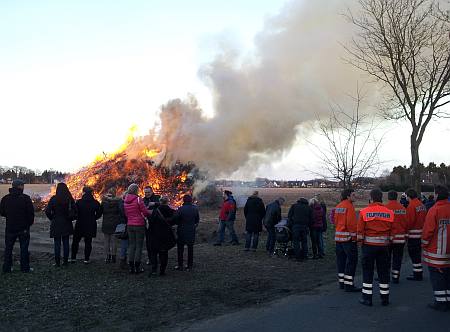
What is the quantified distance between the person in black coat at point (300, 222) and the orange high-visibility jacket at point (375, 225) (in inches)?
168

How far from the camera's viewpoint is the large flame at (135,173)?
26562 millimetres

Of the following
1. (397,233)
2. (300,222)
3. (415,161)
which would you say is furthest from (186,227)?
(415,161)

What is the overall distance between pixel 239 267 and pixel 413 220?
13.3 feet

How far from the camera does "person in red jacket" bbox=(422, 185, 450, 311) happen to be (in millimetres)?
6820

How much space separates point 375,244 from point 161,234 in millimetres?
4228

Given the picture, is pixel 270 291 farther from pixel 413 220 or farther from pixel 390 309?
pixel 413 220

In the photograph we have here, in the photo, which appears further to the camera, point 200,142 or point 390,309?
point 200,142

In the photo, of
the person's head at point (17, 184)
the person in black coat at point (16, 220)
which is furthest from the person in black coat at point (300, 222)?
the person's head at point (17, 184)

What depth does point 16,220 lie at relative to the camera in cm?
912

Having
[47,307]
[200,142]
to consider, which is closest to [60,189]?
[47,307]

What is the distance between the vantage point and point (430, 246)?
23.2 ft

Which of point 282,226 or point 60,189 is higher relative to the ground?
point 60,189

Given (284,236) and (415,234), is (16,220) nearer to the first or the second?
(284,236)

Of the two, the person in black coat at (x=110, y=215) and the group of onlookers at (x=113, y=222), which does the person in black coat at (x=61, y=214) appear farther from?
the person in black coat at (x=110, y=215)
